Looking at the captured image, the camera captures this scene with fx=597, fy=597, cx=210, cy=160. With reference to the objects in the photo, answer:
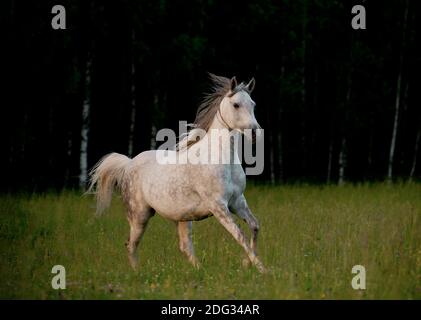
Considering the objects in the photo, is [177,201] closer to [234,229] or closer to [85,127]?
[234,229]

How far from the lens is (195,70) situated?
845 inches

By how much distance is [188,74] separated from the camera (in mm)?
20438

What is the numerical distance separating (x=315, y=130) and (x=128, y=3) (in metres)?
11.5

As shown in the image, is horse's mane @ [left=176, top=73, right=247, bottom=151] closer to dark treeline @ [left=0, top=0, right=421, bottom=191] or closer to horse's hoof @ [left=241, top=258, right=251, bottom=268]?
horse's hoof @ [left=241, top=258, right=251, bottom=268]

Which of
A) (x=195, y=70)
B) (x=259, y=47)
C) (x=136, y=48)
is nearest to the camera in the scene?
(x=136, y=48)

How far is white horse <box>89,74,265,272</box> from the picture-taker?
7844 millimetres

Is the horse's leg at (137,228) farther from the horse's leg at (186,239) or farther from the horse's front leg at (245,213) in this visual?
the horse's front leg at (245,213)

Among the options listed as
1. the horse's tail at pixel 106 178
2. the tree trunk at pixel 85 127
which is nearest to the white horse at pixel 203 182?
the horse's tail at pixel 106 178

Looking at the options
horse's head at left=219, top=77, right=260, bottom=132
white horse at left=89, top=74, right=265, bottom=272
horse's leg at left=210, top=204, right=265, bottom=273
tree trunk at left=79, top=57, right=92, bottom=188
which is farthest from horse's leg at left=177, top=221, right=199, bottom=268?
tree trunk at left=79, top=57, right=92, bottom=188

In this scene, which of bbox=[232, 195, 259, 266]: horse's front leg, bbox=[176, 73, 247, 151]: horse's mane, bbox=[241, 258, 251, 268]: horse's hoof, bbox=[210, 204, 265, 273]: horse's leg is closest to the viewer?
bbox=[210, 204, 265, 273]: horse's leg

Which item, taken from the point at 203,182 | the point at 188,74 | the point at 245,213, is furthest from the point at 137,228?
the point at 188,74

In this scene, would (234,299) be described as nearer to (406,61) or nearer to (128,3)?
(128,3)

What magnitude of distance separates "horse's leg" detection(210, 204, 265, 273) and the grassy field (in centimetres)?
17
